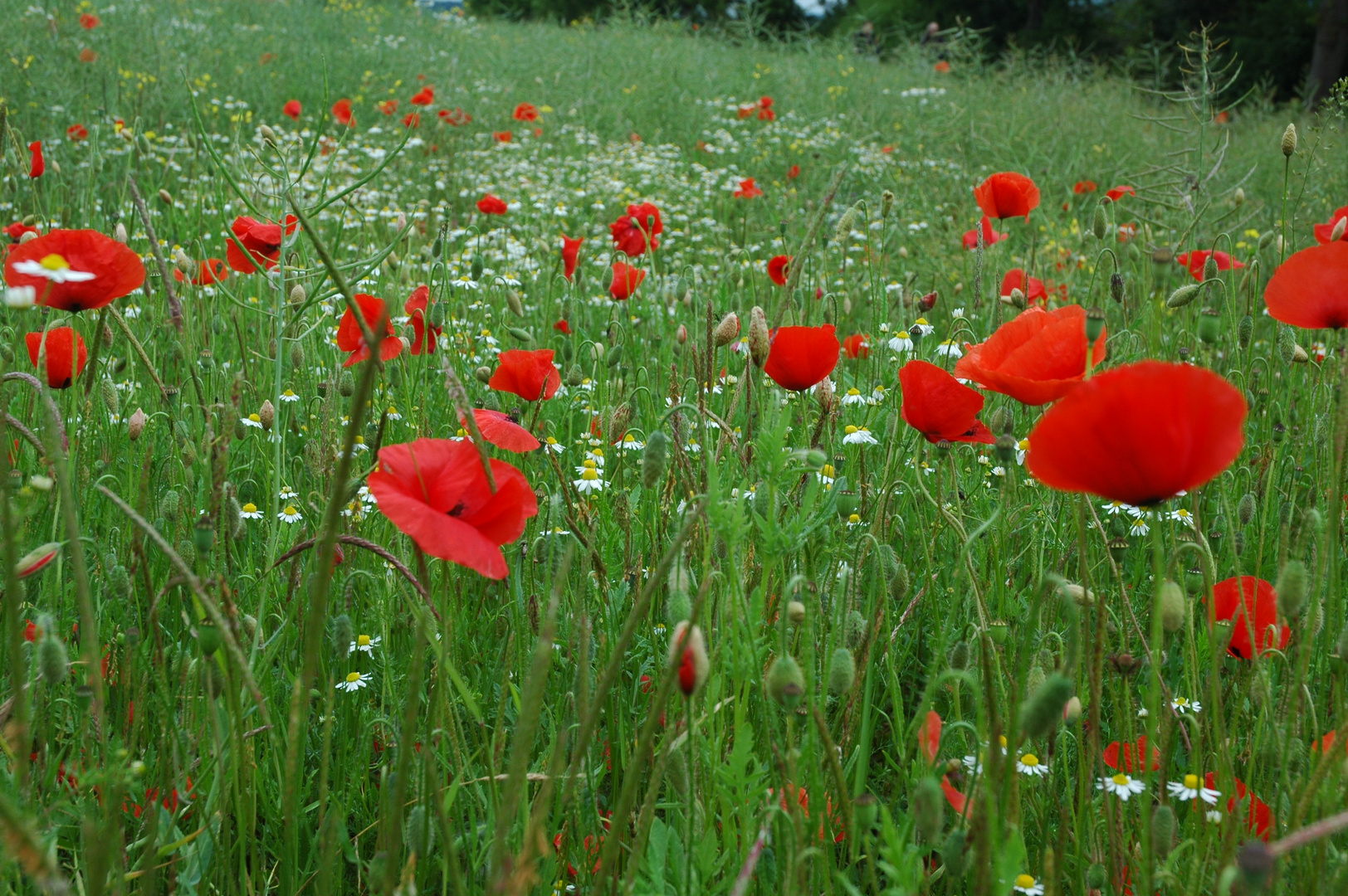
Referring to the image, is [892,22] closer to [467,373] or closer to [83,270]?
[467,373]

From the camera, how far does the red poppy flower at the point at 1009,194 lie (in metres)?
2.57

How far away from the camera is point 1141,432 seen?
82cm

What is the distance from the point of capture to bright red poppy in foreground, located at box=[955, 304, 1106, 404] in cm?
116

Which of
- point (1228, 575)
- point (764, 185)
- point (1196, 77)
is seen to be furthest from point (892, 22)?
point (1228, 575)

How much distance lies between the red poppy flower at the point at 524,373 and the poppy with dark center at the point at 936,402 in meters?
0.68

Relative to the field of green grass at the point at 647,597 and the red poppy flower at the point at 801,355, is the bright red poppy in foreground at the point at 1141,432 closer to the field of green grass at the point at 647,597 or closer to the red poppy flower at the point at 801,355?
the field of green grass at the point at 647,597

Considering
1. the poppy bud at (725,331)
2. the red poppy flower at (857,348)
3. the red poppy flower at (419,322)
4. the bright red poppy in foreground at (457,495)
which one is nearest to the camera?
the bright red poppy in foreground at (457,495)

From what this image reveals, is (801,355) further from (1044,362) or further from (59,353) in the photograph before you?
(59,353)

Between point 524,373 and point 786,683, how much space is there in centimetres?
105

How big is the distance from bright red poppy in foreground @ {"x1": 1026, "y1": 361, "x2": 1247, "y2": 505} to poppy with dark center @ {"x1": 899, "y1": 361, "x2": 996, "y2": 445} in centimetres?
53

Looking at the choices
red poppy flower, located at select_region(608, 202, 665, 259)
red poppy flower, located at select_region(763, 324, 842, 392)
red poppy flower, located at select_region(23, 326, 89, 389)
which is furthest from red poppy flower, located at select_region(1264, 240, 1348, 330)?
red poppy flower, located at select_region(608, 202, 665, 259)

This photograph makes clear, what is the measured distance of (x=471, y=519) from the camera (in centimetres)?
102

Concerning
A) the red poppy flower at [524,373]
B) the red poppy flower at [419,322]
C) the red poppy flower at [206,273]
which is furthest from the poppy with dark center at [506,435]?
the red poppy flower at [206,273]

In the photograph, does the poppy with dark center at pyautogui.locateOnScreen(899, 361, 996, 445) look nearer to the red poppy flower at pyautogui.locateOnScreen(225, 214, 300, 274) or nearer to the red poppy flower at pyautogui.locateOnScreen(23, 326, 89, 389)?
the red poppy flower at pyautogui.locateOnScreen(225, 214, 300, 274)
